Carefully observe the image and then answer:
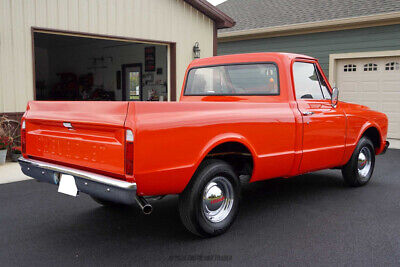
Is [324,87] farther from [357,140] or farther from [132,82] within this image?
[132,82]

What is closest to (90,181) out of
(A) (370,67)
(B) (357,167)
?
(B) (357,167)

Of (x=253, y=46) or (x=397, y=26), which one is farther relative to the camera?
(x=253, y=46)

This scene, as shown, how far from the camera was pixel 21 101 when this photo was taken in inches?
321

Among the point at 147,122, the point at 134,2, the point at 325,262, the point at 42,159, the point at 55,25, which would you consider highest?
the point at 134,2

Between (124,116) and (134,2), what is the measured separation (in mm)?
7379

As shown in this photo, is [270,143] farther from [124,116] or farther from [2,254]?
[2,254]

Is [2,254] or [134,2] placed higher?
[134,2]

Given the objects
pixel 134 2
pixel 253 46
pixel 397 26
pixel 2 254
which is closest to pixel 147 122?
pixel 2 254

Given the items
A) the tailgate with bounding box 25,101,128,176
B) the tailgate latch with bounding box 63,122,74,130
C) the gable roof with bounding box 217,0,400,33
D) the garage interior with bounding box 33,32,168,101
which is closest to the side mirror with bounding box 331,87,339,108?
the tailgate with bounding box 25,101,128,176

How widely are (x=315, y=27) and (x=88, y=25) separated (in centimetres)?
722

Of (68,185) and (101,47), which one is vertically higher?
(101,47)

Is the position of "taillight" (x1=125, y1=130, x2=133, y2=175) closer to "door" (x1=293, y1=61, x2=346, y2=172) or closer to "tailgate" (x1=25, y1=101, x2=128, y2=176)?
"tailgate" (x1=25, y1=101, x2=128, y2=176)

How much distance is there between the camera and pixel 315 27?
12.9 meters

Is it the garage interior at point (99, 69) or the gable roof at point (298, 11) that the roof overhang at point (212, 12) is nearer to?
the garage interior at point (99, 69)
